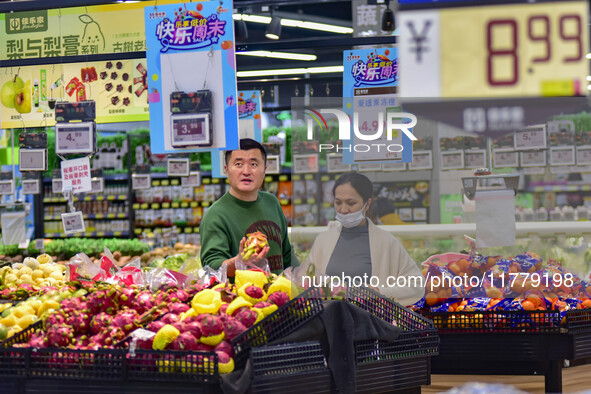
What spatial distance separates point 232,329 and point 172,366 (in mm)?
226

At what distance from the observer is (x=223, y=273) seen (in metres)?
3.25

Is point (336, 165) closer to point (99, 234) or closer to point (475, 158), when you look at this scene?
point (475, 158)

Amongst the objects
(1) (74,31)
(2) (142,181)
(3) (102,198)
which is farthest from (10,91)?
(3) (102,198)

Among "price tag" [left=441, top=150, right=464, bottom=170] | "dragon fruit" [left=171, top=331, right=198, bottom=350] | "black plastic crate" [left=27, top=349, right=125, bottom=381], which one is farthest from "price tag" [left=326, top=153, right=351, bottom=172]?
"black plastic crate" [left=27, top=349, right=125, bottom=381]

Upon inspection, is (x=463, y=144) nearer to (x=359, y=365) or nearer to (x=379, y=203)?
(x=379, y=203)

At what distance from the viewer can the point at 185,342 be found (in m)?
2.47

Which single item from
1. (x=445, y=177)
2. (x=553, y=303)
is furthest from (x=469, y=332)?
(x=445, y=177)

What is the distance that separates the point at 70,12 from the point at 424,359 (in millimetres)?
5073

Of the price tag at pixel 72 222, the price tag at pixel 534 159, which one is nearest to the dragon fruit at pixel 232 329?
the price tag at pixel 534 159

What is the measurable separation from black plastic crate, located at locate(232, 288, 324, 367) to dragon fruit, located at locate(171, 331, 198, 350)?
139 millimetres

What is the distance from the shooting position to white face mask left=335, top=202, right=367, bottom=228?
10.3ft

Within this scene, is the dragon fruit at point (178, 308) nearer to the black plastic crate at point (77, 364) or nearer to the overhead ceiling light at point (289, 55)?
the black plastic crate at point (77, 364)

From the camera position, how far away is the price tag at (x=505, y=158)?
3316mm

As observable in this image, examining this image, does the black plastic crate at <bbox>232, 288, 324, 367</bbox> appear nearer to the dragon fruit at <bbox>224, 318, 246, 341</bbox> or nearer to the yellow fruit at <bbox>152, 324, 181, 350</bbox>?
the dragon fruit at <bbox>224, 318, 246, 341</bbox>
